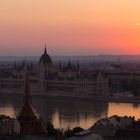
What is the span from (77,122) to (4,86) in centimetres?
2571

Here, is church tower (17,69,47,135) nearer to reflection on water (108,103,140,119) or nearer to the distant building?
reflection on water (108,103,140,119)

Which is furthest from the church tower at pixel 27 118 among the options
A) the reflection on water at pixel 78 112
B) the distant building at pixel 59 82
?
the distant building at pixel 59 82

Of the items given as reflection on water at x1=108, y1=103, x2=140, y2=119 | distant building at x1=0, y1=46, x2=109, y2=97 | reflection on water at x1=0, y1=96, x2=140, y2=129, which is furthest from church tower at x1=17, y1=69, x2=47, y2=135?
distant building at x1=0, y1=46, x2=109, y2=97

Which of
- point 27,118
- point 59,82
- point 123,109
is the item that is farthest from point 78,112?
point 59,82

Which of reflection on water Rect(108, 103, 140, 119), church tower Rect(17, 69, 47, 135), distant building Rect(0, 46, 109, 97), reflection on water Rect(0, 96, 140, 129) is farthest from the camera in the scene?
distant building Rect(0, 46, 109, 97)

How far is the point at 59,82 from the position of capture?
44.3 meters

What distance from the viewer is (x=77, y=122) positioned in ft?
75.8

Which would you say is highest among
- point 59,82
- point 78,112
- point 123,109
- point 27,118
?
point 27,118

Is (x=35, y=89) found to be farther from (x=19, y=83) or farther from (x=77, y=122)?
(x=77, y=122)

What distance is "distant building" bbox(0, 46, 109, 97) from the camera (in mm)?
42109

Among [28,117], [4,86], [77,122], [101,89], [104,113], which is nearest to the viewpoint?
[28,117]

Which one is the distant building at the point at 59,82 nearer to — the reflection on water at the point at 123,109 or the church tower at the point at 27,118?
the reflection on water at the point at 123,109

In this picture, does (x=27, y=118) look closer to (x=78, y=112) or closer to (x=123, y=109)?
(x=78, y=112)

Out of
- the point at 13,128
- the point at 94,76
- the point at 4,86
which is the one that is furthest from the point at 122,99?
the point at 13,128
